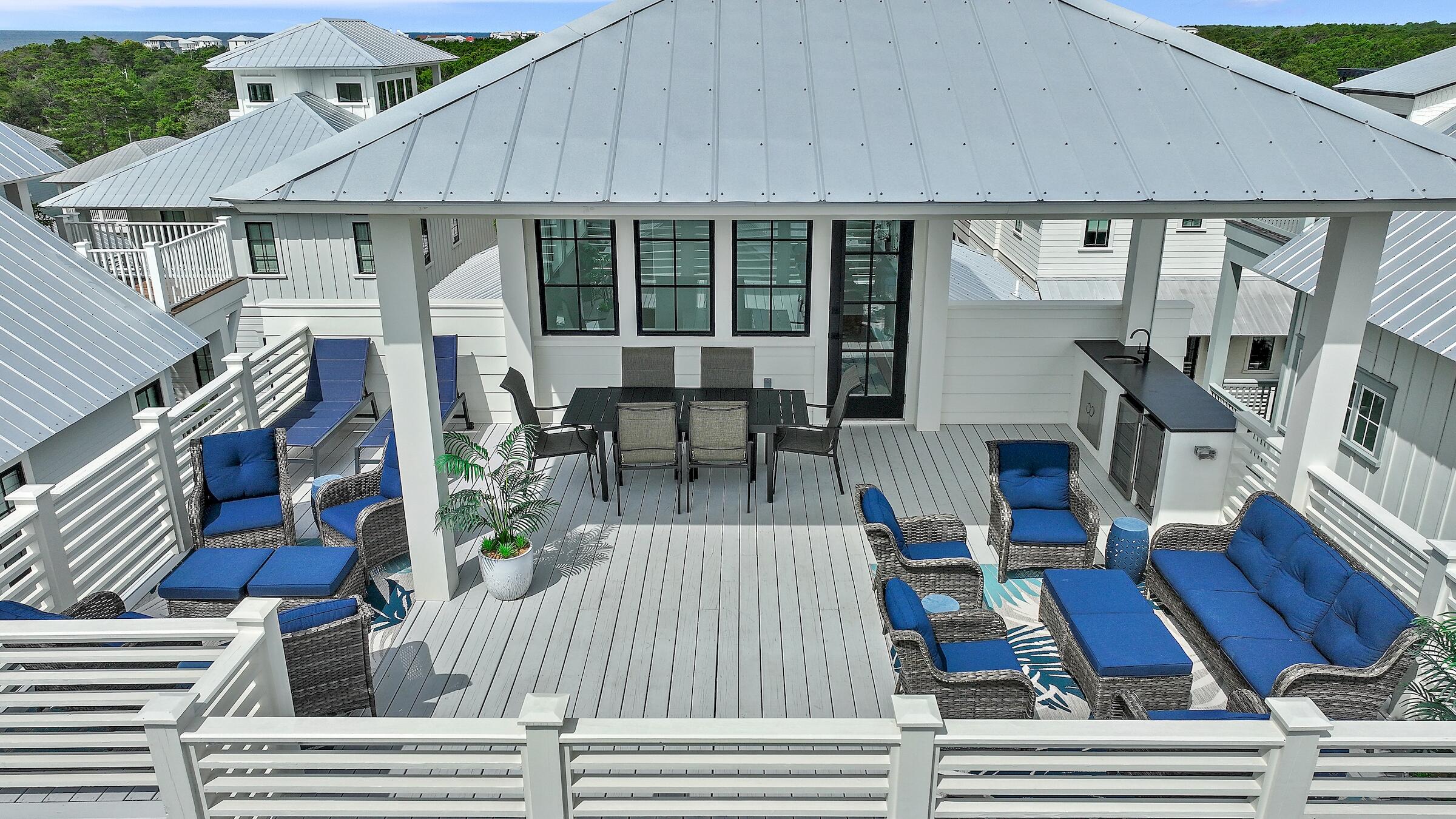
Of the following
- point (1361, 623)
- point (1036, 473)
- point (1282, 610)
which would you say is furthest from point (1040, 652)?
point (1361, 623)

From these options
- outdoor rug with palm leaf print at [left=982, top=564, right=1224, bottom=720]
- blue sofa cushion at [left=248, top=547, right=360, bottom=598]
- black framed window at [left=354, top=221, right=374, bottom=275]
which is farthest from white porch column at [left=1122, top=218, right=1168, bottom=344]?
black framed window at [left=354, top=221, right=374, bottom=275]

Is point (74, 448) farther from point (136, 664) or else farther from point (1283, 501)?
point (1283, 501)

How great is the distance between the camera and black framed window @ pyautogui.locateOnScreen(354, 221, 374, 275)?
18938 mm

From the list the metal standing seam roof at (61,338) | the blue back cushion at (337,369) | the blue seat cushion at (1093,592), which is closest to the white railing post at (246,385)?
the blue back cushion at (337,369)

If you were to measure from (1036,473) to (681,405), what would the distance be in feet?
9.33

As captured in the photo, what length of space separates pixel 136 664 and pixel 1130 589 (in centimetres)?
512

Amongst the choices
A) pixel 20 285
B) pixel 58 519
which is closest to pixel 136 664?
pixel 58 519

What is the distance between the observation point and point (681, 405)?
25.2ft

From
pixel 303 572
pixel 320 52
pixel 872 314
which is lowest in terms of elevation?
pixel 303 572

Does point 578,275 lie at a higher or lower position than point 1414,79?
lower

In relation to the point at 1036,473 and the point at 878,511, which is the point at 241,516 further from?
the point at 1036,473

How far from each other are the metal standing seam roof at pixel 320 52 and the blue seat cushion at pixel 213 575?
24711 mm

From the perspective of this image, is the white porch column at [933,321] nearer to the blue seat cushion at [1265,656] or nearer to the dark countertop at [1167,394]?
the dark countertop at [1167,394]

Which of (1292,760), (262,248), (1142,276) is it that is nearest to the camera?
(1292,760)
